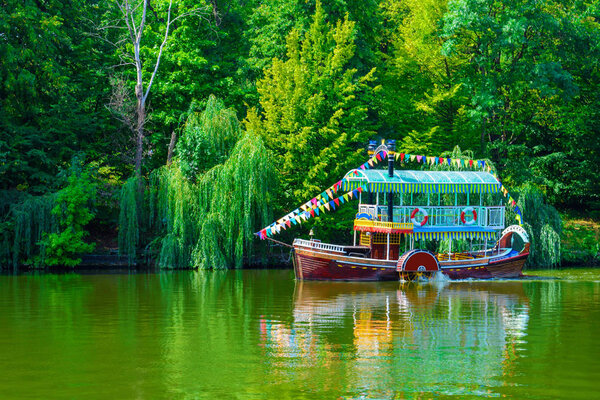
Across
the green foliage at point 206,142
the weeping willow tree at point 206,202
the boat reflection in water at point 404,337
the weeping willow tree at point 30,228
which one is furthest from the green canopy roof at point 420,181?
the weeping willow tree at point 30,228

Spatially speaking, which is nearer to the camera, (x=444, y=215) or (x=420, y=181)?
(x=420, y=181)

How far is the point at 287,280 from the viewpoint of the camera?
3578 centimetres

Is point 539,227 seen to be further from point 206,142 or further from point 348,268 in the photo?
point 206,142

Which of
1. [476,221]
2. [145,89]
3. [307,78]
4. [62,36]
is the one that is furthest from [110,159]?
[476,221]

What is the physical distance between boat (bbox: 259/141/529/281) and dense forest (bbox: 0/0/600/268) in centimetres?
510

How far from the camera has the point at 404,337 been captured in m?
21.0

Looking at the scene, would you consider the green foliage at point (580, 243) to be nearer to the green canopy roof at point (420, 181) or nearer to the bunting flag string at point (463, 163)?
the bunting flag string at point (463, 163)

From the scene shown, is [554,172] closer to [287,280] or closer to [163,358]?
[287,280]

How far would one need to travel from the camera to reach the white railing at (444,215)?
36.3 metres

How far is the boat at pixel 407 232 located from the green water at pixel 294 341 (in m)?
2.05

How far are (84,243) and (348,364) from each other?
83.3 ft

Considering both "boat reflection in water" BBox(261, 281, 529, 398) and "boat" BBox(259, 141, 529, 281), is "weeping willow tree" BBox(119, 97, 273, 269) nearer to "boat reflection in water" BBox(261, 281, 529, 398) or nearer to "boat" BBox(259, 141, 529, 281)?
"boat" BBox(259, 141, 529, 281)

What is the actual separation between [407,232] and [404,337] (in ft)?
49.2

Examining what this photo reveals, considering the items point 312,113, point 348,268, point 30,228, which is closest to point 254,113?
point 312,113
